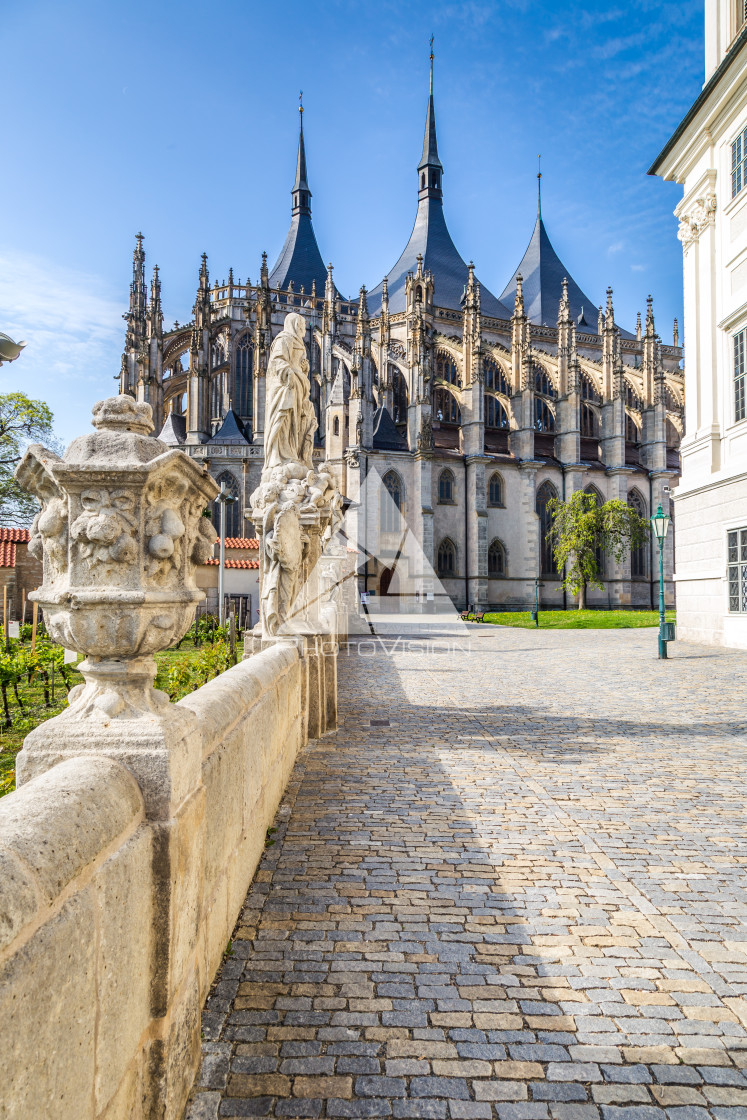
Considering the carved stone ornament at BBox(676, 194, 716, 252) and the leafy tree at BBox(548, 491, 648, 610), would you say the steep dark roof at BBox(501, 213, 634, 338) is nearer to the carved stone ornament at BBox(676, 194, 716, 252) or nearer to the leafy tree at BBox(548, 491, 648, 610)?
the leafy tree at BBox(548, 491, 648, 610)

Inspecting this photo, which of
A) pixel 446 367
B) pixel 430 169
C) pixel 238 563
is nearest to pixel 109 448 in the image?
pixel 238 563

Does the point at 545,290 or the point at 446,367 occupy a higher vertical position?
the point at 545,290

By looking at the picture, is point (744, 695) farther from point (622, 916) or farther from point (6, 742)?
point (6, 742)

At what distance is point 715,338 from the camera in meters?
17.3

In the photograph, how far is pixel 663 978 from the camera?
283cm

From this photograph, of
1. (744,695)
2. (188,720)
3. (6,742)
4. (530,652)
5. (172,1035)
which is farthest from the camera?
(530,652)

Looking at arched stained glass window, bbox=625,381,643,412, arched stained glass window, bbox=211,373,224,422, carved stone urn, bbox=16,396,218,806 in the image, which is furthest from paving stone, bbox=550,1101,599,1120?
arched stained glass window, bbox=625,381,643,412

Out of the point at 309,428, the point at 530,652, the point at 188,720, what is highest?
the point at 309,428

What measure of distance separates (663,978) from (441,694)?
7.52 m

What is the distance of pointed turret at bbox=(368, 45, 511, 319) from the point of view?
2064 inches

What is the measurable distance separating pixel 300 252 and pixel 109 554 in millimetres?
61084

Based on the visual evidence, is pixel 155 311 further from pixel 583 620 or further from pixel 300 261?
pixel 583 620

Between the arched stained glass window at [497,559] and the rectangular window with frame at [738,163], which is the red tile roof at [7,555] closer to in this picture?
the rectangular window with frame at [738,163]

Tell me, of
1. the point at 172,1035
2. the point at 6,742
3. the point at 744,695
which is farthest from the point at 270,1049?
the point at 744,695
